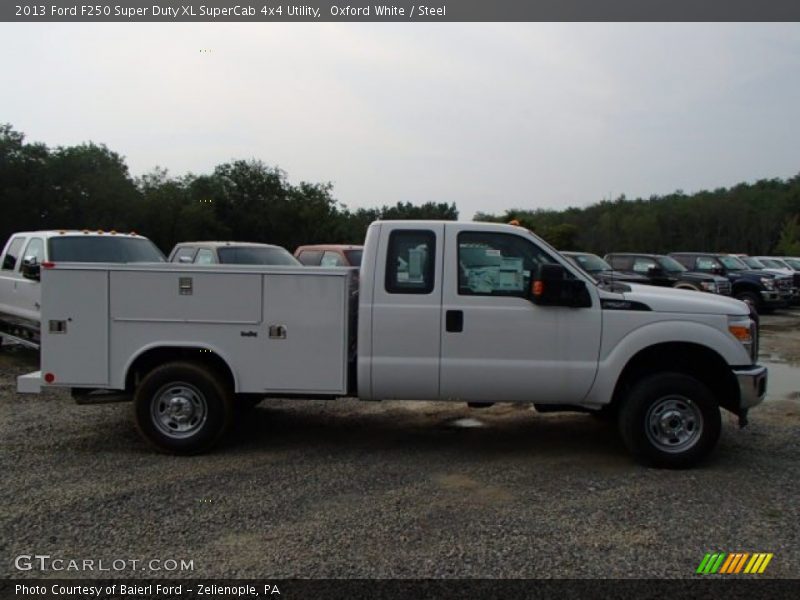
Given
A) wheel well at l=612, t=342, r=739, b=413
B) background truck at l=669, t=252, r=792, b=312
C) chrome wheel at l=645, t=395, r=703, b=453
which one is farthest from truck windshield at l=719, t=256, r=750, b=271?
chrome wheel at l=645, t=395, r=703, b=453

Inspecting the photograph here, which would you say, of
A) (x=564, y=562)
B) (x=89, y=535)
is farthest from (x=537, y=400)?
(x=89, y=535)

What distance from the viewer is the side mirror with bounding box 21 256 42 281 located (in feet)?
31.0

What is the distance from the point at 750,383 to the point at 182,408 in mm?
4806

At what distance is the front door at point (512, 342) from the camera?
229 inches

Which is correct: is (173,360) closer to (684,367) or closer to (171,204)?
(684,367)

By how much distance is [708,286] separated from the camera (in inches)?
772

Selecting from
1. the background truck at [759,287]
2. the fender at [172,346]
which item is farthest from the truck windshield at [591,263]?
the fender at [172,346]

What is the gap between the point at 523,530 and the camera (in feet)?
14.9

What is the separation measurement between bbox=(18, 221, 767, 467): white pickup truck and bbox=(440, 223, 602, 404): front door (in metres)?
0.01

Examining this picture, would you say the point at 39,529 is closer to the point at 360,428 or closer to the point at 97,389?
the point at 97,389

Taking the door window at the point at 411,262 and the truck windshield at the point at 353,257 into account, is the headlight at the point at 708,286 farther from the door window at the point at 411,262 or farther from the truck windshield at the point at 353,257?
the door window at the point at 411,262

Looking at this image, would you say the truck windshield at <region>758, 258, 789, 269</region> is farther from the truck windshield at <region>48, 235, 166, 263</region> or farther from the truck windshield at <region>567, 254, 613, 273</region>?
the truck windshield at <region>48, 235, 166, 263</region>

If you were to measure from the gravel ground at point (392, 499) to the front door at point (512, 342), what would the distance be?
697 mm

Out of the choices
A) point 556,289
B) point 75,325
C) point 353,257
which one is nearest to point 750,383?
point 556,289
